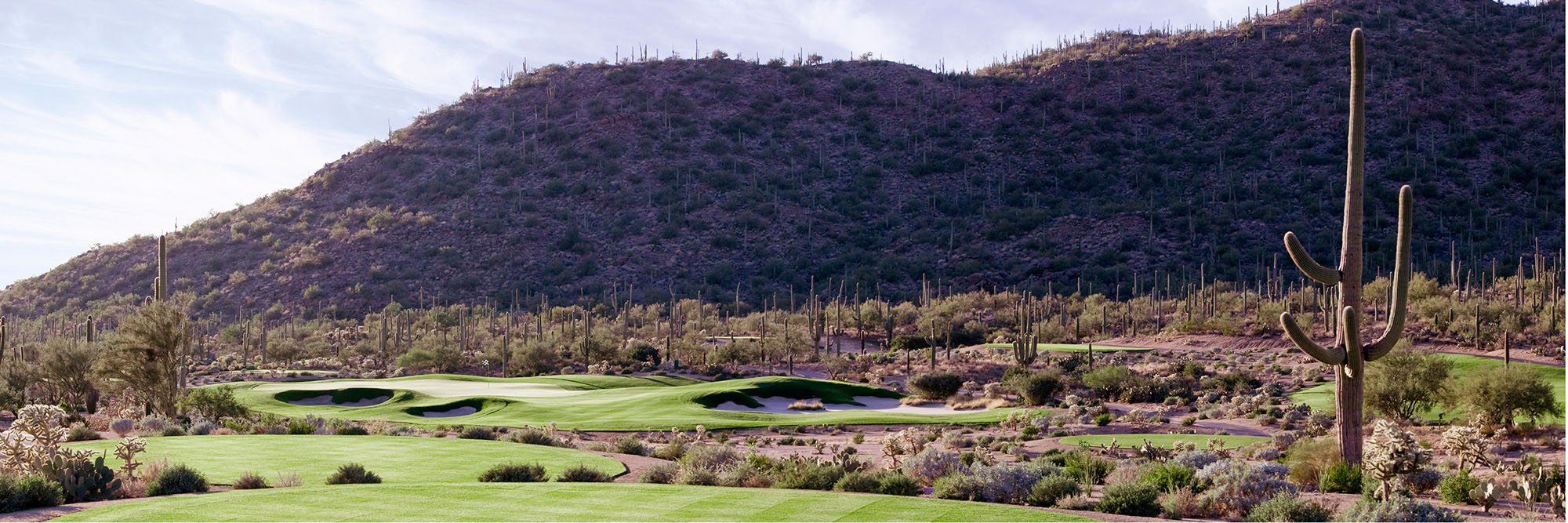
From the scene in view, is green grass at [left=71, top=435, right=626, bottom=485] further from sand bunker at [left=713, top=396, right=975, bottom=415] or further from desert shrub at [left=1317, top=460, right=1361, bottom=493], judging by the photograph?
sand bunker at [left=713, top=396, right=975, bottom=415]

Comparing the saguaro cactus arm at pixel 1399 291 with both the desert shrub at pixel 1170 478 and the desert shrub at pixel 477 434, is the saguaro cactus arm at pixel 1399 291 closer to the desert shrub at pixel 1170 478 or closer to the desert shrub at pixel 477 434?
the desert shrub at pixel 1170 478

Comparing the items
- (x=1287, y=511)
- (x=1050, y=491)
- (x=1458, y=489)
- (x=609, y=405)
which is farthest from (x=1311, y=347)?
(x=609, y=405)

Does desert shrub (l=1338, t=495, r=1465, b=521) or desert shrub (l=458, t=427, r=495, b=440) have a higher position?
desert shrub (l=1338, t=495, r=1465, b=521)

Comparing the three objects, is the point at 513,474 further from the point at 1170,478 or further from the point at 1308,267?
the point at 1308,267

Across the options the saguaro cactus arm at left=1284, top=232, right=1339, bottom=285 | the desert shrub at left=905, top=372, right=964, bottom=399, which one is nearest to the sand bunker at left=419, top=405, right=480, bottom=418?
the desert shrub at left=905, top=372, right=964, bottom=399

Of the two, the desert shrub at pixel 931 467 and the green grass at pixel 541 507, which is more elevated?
the green grass at pixel 541 507

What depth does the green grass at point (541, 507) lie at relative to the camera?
1283cm

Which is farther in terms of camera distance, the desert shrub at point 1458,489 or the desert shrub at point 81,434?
the desert shrub at point 81,434

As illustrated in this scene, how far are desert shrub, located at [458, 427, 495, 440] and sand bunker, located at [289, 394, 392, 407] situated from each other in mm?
10626

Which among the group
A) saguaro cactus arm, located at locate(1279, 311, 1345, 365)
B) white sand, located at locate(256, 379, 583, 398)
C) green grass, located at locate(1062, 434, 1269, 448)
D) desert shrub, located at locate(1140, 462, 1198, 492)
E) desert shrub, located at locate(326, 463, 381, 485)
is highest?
saguaro cactus arm, located at locate(1279, 311, 1345, 365)

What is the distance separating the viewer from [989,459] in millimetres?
20562

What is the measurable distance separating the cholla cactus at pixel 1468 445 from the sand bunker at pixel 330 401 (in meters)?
31.3

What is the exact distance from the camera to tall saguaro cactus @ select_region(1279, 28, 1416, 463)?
47.4 feet

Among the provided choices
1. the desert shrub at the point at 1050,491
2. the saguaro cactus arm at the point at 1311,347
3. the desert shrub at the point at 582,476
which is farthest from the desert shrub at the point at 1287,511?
the desert shrub at the point at 582,476
